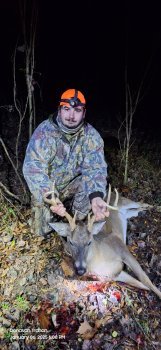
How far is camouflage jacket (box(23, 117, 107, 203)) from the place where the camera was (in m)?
4.68

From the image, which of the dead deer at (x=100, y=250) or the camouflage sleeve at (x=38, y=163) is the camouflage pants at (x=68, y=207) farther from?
the dead deer at (x=100, y=250)

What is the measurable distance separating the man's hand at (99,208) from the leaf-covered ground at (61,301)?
29.8 inches

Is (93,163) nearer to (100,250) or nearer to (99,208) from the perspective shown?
(99,208)

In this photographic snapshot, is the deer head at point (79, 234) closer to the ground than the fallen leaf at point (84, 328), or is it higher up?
higher up

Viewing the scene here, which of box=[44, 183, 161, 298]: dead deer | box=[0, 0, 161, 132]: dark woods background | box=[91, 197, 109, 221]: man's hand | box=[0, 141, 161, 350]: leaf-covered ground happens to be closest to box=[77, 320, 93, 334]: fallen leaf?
box=[0, 141, 161, 350]: leaf-covered ground

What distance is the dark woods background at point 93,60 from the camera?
11141 mm

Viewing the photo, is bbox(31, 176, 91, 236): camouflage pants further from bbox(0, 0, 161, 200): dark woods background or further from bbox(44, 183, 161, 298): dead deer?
bbox(0, 0, 161, 200): dark woods background

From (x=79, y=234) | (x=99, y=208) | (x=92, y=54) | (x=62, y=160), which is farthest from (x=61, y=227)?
(x=92, y=54)

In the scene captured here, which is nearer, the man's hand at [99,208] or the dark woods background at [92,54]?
the man's hand at [99,208]

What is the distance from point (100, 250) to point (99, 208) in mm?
560

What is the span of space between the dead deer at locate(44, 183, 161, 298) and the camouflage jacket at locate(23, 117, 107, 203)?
400 millimetres

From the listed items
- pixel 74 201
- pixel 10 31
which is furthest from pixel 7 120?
pixel 10 31

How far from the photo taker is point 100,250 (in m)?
4.67

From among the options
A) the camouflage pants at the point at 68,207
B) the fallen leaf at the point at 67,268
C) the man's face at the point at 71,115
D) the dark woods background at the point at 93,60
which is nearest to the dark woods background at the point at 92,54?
the dark woods background at the point at 93,60
